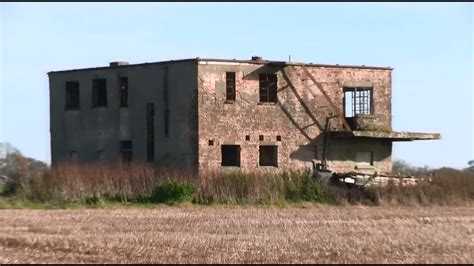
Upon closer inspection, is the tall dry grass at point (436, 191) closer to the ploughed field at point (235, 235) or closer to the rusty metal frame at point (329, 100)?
the ploughed field at point (235, 235)

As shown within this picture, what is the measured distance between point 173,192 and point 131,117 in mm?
9012

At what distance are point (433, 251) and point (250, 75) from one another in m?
27.9

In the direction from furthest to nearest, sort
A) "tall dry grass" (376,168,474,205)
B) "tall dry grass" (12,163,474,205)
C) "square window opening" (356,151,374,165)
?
"square window opening" (356,151,374,165) → "tall dry grass" (376,168,474,205) → "tall dry grass" (12,163,474,205)

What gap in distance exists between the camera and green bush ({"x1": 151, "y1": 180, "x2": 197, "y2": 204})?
40719 millimetres

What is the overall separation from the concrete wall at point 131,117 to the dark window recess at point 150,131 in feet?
0.68

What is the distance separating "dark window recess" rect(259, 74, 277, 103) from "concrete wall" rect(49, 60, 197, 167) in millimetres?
4172

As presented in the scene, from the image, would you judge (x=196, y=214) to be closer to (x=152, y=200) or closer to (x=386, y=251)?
(x=152, y=200)

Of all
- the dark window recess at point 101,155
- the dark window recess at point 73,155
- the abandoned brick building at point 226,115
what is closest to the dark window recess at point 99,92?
the abandoned brick building at point 226,115

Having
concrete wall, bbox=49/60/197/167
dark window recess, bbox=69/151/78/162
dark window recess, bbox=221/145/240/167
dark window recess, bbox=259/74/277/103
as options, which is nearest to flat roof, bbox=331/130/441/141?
dark window recess, bbox=259/74/277/103

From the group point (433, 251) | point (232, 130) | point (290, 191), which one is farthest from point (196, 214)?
point (433, 251)

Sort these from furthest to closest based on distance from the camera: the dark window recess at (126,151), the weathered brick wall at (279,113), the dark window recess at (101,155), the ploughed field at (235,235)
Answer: the dark window recess at (101,155) < the dark window recess at (126,151) < the weathered brick wall at (279,113) < the ploughed field at (235,235)

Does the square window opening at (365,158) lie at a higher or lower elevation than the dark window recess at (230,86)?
lower

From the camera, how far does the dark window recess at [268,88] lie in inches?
1896

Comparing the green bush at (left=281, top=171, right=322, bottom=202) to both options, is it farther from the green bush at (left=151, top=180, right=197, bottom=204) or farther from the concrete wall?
the concrete wall
